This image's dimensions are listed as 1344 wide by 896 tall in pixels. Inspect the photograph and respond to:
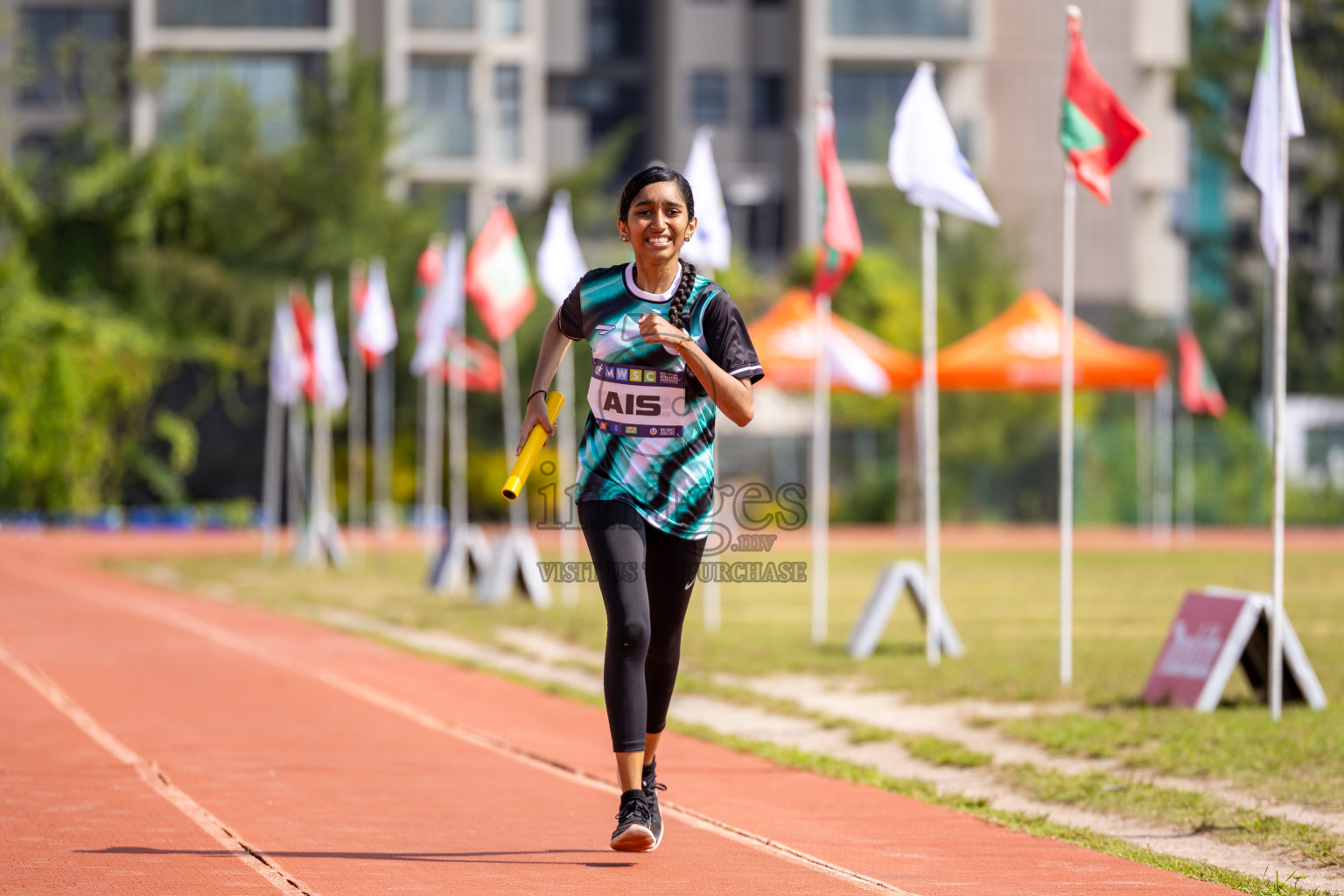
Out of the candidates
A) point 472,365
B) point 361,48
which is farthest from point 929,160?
point 361,48

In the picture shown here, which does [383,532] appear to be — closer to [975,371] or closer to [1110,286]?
[975,371]

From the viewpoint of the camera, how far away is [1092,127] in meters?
13.2

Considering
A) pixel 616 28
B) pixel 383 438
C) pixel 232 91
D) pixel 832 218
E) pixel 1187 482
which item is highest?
pixel 616 28

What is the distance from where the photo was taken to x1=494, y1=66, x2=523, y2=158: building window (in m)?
52.4

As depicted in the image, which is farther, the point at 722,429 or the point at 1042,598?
the point at 722,429

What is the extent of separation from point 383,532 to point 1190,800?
813 inches

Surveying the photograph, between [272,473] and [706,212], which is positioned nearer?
[706,212]

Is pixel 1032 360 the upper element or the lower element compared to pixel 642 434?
upper

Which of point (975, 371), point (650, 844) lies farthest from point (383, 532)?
point (650, 844)

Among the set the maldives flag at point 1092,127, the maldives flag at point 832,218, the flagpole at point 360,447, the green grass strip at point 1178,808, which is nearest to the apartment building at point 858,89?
the flagpole at point 360,447

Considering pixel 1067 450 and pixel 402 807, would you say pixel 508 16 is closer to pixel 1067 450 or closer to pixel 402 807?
pixel 1067 450

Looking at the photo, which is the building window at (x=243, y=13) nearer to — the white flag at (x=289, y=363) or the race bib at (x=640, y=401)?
the white flag at (x=289, y=363)

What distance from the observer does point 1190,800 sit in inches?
341

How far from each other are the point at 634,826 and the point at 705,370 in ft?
5.11
